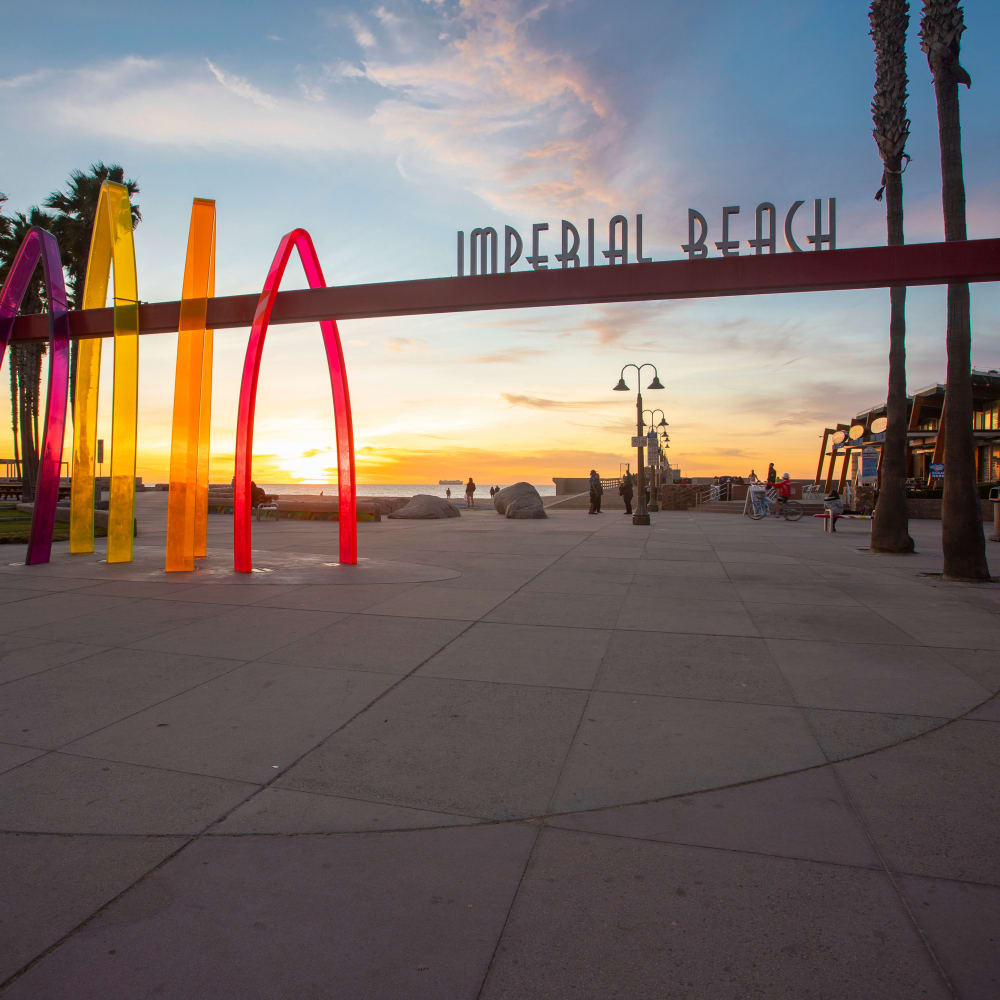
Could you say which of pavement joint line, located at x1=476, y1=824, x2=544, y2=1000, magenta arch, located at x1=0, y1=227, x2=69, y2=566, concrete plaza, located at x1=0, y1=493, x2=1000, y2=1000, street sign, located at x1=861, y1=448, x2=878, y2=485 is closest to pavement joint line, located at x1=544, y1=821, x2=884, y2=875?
concrete plaza, located at x1=0, y1=493, x2=1000, y2=1000

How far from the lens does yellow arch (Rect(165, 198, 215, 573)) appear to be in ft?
34.8

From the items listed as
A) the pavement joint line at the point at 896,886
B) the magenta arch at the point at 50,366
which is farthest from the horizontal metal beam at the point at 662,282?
the pavement joint line at the point at 896,886

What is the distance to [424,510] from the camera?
25188 mm

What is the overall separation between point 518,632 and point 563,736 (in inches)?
106

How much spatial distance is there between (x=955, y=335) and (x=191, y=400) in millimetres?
11256

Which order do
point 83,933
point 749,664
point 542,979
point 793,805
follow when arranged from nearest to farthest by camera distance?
point 542,979, point 83,933, point 793,805, point 749,664

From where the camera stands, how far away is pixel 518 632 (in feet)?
23.2

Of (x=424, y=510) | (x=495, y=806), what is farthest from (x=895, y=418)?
(x=424, y=510)

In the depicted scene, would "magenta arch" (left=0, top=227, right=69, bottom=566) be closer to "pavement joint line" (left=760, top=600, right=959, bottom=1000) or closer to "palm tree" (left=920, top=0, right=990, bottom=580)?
"pavement joint line" (left=760, top=600, right=959, bottom=1000)

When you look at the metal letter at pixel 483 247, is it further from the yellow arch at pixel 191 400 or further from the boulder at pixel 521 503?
the boulder at pixel 521 503

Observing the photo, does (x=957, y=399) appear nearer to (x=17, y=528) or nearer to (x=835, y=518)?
(x=835, y=518)

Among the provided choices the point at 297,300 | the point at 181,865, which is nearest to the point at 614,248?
the point at 297,300

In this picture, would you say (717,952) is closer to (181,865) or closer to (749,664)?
(181,865)

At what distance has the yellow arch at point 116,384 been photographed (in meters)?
11.0
